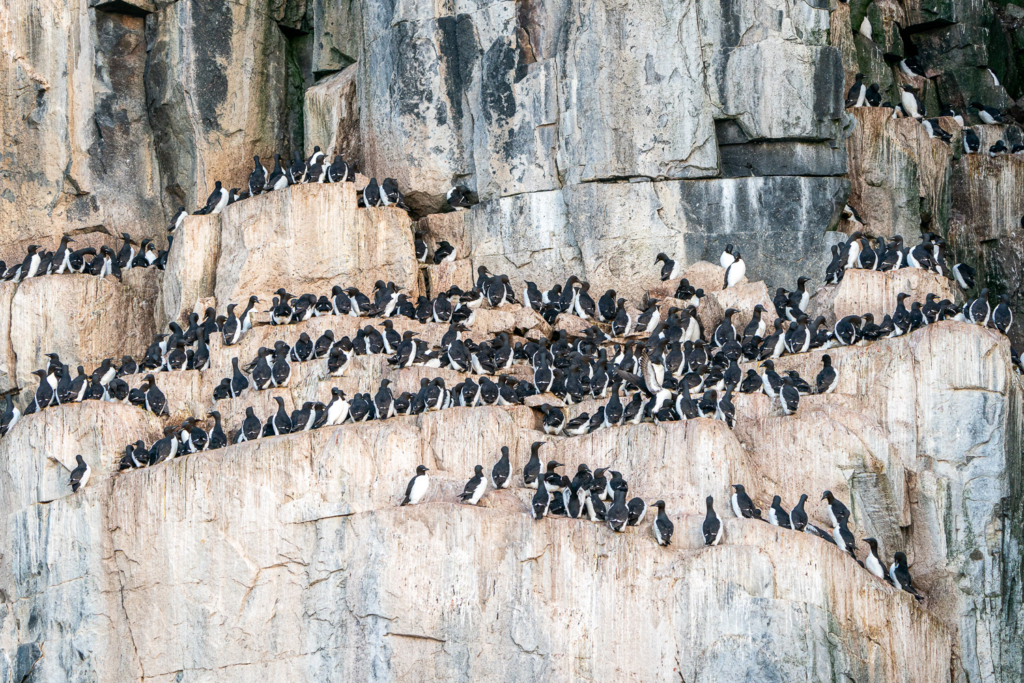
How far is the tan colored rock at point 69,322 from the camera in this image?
28031 millimetres

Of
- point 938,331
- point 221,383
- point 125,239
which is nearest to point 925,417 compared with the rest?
point 938,331

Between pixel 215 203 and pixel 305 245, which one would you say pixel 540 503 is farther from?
pixel 215 203

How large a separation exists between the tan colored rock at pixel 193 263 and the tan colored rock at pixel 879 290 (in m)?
9.84

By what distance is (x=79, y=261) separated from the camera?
1128 inches

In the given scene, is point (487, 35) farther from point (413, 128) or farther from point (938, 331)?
point (938, 331)

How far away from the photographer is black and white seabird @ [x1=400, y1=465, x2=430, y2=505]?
2134cm

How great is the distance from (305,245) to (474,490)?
762 cm

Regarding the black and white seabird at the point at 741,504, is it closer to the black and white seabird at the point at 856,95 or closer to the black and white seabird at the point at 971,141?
the black and white seabird at the point at 856,95

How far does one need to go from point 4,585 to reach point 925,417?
12393 mm

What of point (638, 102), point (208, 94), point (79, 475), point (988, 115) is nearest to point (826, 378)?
point (638, 102)

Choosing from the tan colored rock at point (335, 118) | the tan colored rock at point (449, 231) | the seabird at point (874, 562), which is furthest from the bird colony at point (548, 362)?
the tan colored rock at point (335, 118)

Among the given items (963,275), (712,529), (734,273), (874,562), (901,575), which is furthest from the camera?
(963,275)

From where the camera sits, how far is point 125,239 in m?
30.3

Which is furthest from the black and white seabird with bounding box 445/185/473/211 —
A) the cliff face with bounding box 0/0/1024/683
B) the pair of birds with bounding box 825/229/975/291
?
the pair of birds with bounding box 825/229/975/291
